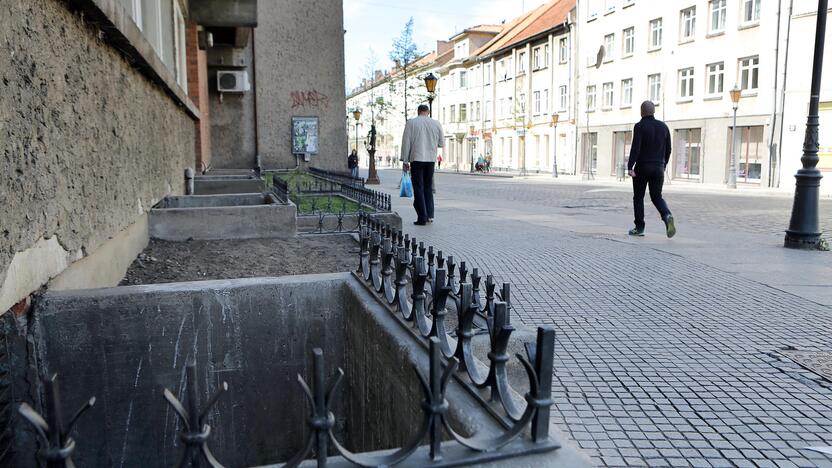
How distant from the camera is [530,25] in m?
54.7

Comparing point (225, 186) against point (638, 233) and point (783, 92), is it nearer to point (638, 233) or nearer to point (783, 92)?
point (638, 233)

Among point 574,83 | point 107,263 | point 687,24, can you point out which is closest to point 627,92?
point 687,24

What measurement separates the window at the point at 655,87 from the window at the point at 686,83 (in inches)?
60.2

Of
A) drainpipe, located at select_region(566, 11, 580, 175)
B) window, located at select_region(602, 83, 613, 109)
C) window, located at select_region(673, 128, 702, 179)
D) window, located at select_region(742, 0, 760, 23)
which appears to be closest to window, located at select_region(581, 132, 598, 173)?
drainpipe, located at select_region(566, 11, 580, 175)

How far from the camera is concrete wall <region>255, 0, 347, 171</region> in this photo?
20.3m

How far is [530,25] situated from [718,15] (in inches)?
956

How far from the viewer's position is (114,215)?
473 cm

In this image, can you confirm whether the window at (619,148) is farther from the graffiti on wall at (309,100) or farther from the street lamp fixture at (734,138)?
the graffiti on wall at (309,100)

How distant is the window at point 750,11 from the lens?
1159 inches

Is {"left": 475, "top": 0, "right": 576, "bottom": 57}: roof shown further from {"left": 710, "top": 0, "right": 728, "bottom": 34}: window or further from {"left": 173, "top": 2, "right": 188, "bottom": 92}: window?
{"left": 173, "top": 2, "right": 188, "bottom": 92}: window

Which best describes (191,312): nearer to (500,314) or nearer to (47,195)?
(47,195)

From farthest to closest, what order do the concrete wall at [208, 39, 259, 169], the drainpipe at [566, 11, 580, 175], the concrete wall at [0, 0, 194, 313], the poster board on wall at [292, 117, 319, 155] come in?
the drainpipe at [566, 11, 580, 175] → the poster board on wall at [292, 117, 319, 155] → the concrete wall at [208, 39, 259, 169] → the concrete wall at [0, 0, 194, 313]

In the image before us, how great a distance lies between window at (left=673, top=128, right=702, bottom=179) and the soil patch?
30.3m

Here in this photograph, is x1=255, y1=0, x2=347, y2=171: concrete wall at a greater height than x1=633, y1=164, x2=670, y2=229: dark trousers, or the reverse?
x1=255, y1=0, x2=347, y2=171: concrete wall
